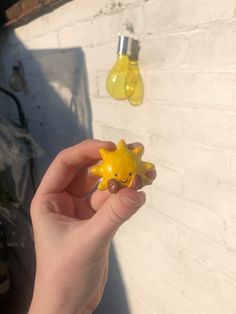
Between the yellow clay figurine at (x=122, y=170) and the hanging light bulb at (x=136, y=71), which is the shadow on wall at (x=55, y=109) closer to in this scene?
the hanging light bulb at (x=136, y=71)

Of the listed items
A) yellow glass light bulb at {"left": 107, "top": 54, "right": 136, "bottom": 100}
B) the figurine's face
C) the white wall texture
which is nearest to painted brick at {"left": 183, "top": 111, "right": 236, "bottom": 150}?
the white wall texture

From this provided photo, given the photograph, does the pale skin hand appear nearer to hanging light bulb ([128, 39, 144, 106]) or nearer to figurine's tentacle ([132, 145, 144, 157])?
figurine's tentacle ([132, 145, 144, 157])

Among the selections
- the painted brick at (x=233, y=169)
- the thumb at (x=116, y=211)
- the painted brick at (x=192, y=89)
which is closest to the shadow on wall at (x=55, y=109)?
the painted brick at (x=192, y=89)

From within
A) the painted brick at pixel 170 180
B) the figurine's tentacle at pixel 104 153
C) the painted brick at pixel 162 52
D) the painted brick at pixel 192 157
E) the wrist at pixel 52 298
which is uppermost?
the painted brick at pixel 162 52

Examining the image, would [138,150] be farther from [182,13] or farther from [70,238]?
[182,13]

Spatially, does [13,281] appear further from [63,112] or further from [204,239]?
[204,239]

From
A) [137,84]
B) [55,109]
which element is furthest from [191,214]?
[55,109]
